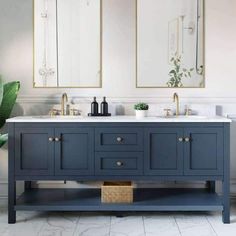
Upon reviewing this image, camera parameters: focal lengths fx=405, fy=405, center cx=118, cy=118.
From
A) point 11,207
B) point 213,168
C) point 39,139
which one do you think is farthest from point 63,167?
point 213,168

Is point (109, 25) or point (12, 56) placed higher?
point (109, 25)

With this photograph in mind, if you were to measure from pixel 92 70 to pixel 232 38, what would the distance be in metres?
1.28

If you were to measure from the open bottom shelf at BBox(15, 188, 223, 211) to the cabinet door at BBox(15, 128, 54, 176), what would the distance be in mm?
260

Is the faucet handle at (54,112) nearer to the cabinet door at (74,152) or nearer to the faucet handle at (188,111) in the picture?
the cabinet door at (74,152)

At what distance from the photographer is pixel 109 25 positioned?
11.8 feet

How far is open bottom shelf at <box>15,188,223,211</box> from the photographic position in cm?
309

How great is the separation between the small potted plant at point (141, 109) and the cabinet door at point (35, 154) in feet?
2.51

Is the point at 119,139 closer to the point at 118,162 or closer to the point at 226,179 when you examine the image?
the point at 118,162

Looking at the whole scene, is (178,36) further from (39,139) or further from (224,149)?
(39,139)

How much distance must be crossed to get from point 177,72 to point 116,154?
3.34 feet

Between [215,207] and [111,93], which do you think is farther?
[111,93]

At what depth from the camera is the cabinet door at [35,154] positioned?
10.2 feet

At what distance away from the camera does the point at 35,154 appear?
10.2 feet

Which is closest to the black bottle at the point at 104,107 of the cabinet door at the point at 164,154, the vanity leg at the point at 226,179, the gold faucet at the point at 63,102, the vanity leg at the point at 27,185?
the gold faucet at the point at 63,102
